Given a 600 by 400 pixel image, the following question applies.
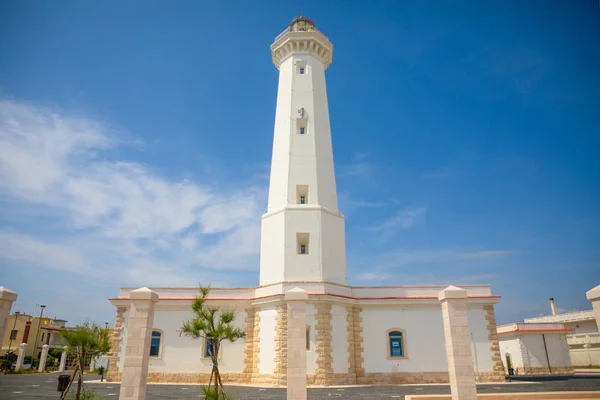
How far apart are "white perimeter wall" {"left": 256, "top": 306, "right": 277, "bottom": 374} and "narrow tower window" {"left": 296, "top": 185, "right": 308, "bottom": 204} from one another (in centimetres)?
533

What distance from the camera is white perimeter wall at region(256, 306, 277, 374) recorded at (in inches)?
693

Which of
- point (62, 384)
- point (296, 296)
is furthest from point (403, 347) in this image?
point (62, 384)

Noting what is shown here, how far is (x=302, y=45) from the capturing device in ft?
73.2

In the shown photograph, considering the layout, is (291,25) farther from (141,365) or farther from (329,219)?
(141,365)

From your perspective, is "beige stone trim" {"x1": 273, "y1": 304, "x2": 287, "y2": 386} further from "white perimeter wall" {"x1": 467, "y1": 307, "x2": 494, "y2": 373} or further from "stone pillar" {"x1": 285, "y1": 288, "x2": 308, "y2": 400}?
"white perimeter wall" {"x1": 467, "y1": 307, "x2": 494, "y2": 373}

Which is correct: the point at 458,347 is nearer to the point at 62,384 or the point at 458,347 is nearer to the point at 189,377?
the point at 62,384

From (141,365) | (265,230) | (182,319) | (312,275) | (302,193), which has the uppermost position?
(302,193)

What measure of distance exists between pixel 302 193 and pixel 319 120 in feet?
13.8

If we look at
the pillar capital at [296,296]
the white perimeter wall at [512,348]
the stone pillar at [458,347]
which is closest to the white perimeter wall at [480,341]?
the white perimeter wall at [512,348]

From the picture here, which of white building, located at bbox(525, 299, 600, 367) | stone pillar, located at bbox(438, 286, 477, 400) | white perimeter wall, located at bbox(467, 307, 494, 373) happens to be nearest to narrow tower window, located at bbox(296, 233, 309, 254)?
white perimeter wall, located at bbox(467, 307, 494, 373)

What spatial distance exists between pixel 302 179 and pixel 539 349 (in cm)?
2035

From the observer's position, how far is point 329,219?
19.7 metres

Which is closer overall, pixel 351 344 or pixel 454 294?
pixel 454 294

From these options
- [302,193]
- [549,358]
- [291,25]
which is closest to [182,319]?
[302,193]
